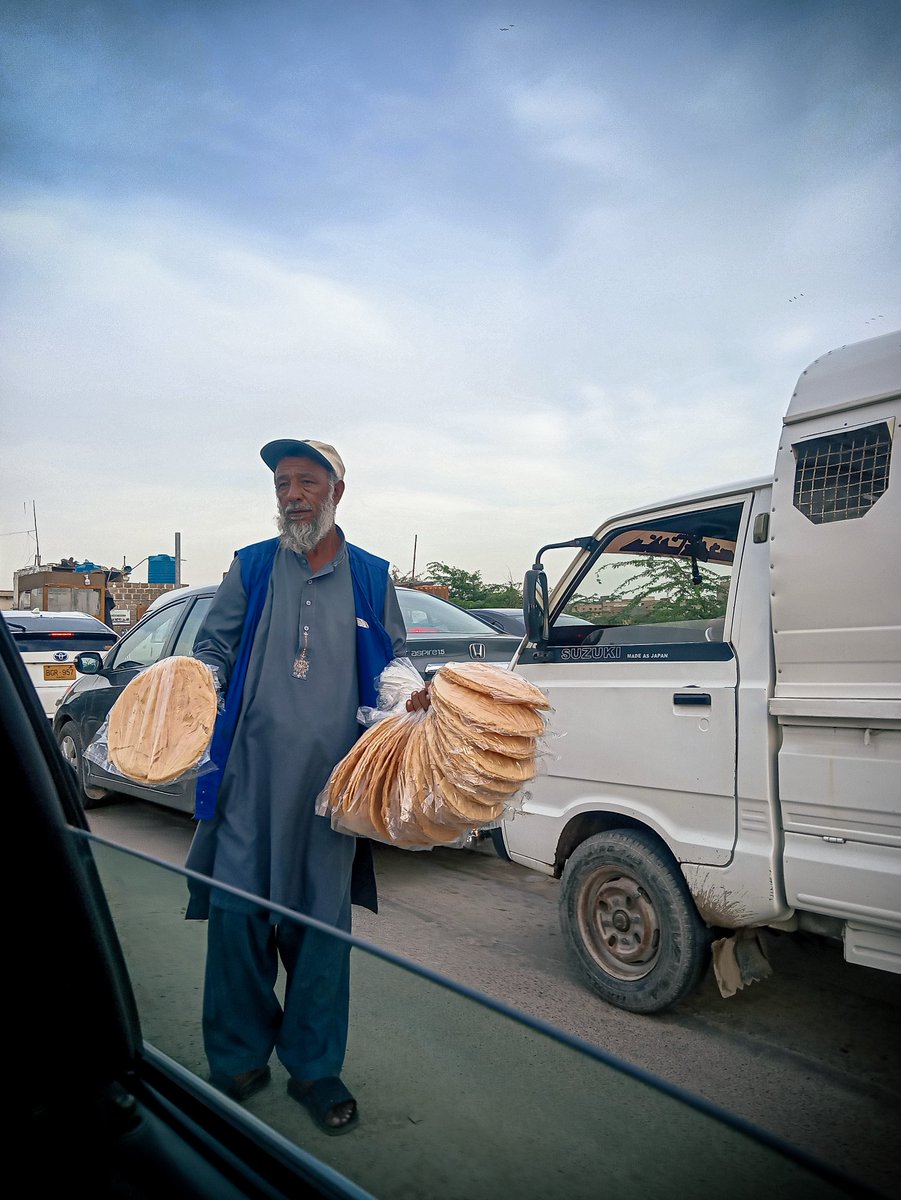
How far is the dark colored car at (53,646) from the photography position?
895cm

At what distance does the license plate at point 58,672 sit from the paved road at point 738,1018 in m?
5.46

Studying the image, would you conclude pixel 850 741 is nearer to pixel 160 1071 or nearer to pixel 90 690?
pixel 160 1071

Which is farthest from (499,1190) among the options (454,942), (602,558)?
(454,942)

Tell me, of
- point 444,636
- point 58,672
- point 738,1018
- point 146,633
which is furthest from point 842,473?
point 58,672

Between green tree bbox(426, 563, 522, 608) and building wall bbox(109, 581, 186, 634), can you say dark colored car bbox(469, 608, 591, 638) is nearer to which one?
green tree bbox(426, 563, 522, 608)

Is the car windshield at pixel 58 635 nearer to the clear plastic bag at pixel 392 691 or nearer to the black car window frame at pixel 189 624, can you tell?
the black car window frame at pixel 189 624

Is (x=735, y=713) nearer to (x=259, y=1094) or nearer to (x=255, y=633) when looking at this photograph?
(x=255, y=633)

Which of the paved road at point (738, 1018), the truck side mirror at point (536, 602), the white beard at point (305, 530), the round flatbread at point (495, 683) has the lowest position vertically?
the paved road at point (738, 1018)

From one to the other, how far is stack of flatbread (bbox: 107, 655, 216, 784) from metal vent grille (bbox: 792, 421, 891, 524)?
84.2 inches

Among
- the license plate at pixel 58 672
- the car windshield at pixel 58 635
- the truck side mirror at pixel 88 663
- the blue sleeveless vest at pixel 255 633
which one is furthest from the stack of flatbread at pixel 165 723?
the car windshield at pixel 58 635

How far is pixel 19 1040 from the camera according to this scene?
3.60ft

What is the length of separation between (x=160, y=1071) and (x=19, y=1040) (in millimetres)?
197

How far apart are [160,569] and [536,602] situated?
85.0 ft

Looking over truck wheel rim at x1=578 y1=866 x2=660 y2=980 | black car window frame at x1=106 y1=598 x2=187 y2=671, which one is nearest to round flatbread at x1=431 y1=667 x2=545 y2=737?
truck wheel rim at x1=578 y1=866 x2=660 y2=980
